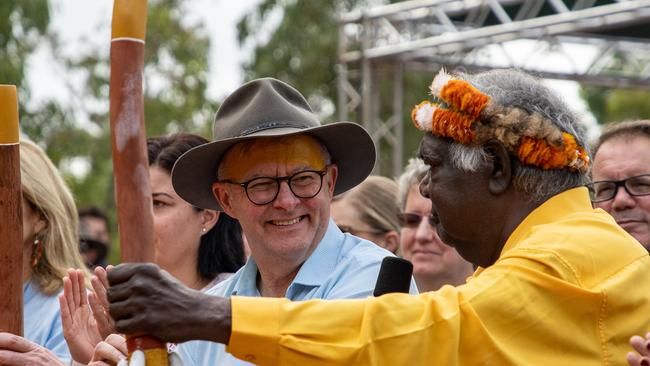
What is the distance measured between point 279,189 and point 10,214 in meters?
0.95

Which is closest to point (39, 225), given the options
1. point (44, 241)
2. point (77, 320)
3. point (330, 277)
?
point (44, 241)

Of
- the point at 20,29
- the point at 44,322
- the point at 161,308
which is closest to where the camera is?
the point at 161,308

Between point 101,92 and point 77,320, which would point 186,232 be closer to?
point 77,320

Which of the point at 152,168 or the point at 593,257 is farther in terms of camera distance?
the point at 152,168

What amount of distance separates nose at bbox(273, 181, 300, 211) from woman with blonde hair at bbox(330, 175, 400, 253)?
2.49 meters

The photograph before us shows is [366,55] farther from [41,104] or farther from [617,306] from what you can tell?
[617,306]

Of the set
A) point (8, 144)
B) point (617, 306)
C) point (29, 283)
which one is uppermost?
point (8, 144)

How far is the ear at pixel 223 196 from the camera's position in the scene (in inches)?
183

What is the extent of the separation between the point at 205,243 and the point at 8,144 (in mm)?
2290

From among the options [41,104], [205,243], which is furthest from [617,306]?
[41,104]

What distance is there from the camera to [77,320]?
4.81 m

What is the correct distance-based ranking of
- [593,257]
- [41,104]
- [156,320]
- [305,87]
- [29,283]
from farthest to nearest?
[305,87] < [41,104] < [29,283] < [593,257] < [156,320]

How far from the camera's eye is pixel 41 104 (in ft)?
60.7

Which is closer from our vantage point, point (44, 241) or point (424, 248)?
point (44, 241)
